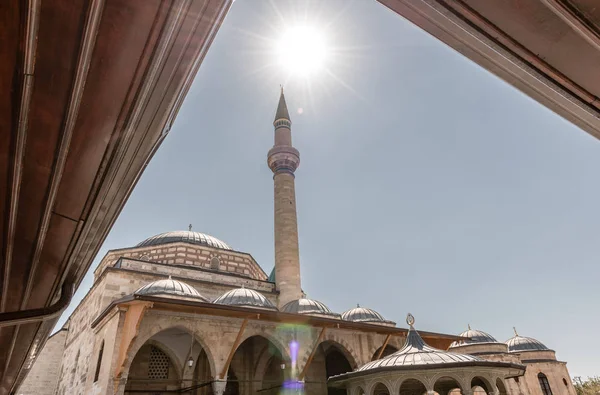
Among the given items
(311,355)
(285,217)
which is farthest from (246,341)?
(285,217)

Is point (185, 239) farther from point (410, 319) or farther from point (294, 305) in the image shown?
point (410, 319)

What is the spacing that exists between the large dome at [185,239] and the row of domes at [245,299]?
4817 mm

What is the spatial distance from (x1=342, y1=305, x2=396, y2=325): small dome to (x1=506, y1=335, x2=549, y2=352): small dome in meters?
7.99

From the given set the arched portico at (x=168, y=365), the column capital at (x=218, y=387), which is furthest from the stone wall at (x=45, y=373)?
the column capital at (x=218, y=387)

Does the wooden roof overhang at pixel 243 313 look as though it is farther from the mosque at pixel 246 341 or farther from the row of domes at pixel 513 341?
the row of domes at pixel 513 341

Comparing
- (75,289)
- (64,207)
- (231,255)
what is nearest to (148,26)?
(64,207)

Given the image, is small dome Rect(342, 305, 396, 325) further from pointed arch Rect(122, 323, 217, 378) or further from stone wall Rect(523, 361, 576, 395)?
stone wall Rect(523, 361, 576, 395)

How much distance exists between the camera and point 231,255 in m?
17.4

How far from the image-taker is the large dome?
16.8 m

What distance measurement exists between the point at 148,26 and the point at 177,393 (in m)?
12.2

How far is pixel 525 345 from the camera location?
18.5m

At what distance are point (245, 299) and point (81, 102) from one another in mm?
11280

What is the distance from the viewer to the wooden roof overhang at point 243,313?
8.61m

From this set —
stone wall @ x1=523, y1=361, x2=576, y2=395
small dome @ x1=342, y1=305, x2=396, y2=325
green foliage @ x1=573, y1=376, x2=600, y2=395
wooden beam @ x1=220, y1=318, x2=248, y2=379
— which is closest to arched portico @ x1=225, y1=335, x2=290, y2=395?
wooden beam @ x1=220, y1=318, x2=248, y2=379
